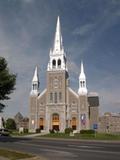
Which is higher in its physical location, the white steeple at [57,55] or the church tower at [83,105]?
the white steeple at [57,55]

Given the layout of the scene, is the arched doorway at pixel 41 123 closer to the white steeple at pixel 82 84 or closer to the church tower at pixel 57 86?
the church tower at pixel 57 86

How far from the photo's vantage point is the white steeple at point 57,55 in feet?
292

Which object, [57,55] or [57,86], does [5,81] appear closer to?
[57,86]

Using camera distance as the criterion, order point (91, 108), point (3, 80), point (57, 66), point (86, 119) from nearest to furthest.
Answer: point (3, 80) < point (86, 119) < point (57, 66) < point (91, 108)

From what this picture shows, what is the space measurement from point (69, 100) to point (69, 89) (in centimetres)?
362

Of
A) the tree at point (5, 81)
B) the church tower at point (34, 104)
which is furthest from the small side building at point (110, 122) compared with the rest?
the tree at point (5, 81)

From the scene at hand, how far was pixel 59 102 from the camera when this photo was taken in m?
84.3

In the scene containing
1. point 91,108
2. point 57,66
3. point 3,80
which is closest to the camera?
point 3,80

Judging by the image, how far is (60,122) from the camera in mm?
82188

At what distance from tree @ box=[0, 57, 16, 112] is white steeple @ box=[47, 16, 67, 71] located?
5849 cm

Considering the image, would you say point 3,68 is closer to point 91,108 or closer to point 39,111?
point 39,111

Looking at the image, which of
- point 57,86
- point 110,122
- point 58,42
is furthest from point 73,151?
point 110,122

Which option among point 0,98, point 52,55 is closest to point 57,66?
point 52,55

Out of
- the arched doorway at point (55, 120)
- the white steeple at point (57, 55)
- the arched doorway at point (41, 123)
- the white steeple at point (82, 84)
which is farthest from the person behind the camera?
the white steeple at point (57, 55)
